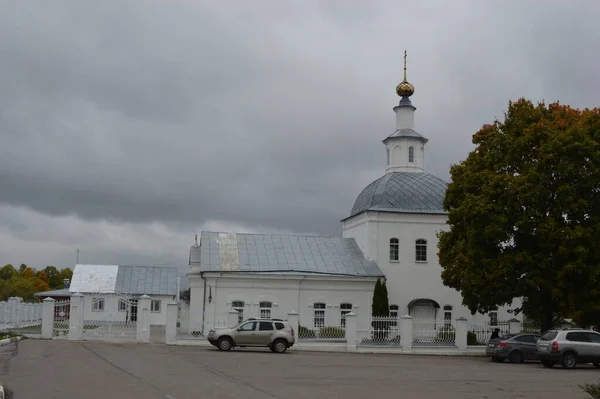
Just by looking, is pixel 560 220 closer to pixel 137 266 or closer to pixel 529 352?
pixel 529 352

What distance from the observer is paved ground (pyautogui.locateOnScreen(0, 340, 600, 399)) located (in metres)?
14.8

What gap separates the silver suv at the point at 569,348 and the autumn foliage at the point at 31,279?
2694 inches

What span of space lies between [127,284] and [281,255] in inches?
722

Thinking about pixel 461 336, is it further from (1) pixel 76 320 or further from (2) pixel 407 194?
(1) pixel 76 320

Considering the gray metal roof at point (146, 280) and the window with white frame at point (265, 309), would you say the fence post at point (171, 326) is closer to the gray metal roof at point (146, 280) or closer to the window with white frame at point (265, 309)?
the window with white frame at point (265, 309)

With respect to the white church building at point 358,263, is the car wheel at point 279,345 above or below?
below

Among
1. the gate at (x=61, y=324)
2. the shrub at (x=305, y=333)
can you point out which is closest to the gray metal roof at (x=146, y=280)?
the gate at (x=61, y=324)

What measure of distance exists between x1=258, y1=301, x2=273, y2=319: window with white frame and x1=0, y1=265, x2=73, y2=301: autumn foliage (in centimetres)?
5064

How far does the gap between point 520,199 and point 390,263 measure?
47.4 feet

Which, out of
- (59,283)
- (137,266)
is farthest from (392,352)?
(59,283)

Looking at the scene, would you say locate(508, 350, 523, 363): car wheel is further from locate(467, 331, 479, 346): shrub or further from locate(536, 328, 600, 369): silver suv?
locate(467, 331, 479, 346): shrub

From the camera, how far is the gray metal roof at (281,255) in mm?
40500

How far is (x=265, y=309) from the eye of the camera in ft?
129

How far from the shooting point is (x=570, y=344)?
25.1 m
